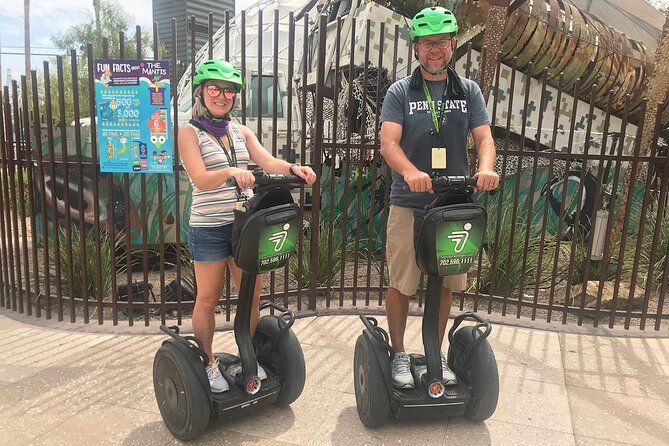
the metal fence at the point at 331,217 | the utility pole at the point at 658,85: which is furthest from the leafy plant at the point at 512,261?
the utility pole at the point at 658,85

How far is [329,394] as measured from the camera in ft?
10.5

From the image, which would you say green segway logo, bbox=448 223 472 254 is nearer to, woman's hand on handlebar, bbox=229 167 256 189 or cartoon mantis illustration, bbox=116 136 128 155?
woman's hand on handlebar, bbox=229 167 256 189

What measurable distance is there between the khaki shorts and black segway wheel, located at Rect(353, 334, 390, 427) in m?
0.37

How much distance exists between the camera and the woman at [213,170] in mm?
2533

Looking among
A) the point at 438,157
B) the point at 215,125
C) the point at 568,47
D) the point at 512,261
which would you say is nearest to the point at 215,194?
the point at 215,125

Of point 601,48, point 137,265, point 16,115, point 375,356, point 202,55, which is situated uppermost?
point 601,48

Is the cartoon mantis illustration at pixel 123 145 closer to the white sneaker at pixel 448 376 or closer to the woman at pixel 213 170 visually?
the woman at pixel 213 170

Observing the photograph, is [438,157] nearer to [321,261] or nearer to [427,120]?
[427,120]

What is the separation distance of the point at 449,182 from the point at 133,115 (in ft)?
8.49

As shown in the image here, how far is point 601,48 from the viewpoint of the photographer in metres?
7.57

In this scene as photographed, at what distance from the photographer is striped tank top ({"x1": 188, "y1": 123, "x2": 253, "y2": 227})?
261cm

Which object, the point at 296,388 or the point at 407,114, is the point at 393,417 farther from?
the point at 407,114

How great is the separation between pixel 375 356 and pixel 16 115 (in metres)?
3.64

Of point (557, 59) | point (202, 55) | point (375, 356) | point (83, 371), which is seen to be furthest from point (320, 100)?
point (557, 59)
